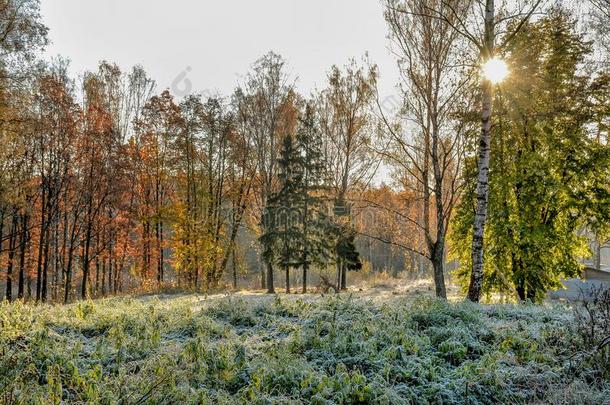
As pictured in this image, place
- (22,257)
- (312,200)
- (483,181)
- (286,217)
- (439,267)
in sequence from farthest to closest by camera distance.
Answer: (312,200) → (286,217) → (22,257) → (439,267) → (483,181)

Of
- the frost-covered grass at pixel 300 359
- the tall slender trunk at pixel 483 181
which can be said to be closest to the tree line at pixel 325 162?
the tall slender trunk at pixel 483 181

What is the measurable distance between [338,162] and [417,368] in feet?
67.2

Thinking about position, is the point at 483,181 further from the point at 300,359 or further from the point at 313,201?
the point at 313,201

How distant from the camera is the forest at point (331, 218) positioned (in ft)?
14.0

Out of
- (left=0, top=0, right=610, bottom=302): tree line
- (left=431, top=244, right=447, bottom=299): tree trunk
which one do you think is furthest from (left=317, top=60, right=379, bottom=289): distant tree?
(left=431, top=244, right=447, bottom=299): tree trunk

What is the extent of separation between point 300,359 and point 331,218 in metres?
18.9

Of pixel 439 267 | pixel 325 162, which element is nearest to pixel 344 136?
pixel 325 162

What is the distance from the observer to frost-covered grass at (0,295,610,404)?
3805mm

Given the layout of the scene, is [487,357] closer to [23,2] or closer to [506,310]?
[506,310]

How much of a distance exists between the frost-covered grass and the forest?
0.10ft

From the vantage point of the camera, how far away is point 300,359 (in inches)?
175

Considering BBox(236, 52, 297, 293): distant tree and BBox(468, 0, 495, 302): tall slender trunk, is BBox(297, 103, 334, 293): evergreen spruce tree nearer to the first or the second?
BBox(236, 52, 297, 293): distant tree

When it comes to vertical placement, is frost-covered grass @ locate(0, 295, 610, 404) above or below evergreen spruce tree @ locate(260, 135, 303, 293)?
below

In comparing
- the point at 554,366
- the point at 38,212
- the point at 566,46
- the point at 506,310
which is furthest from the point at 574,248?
the point at 38,212
